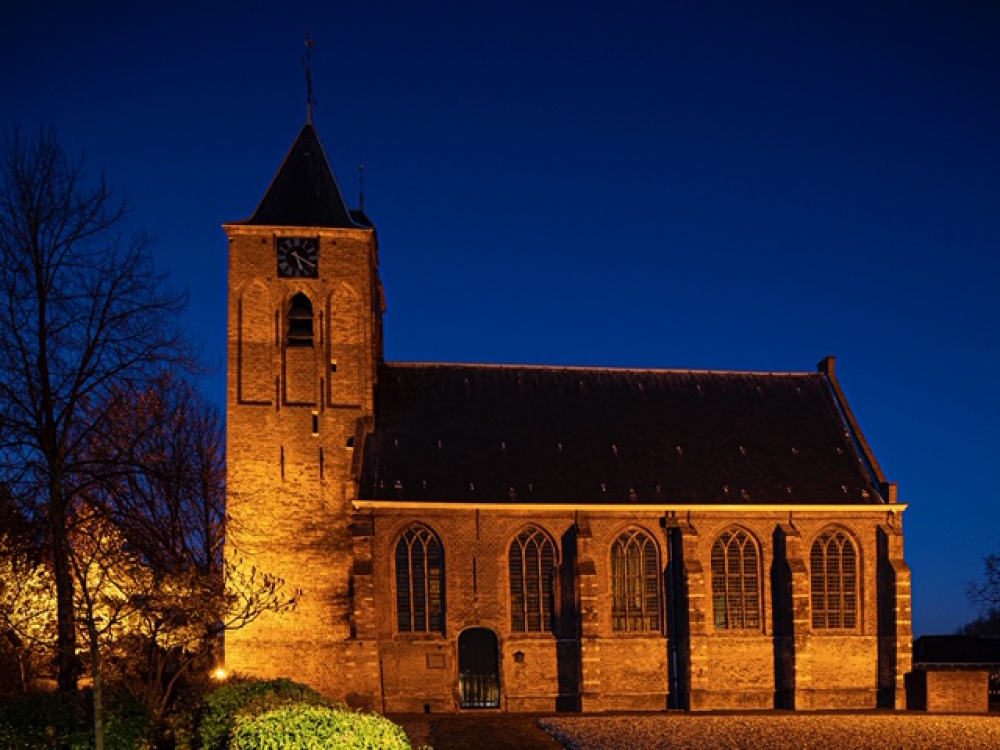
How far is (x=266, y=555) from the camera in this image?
33.1 meters

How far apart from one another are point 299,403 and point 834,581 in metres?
20.4

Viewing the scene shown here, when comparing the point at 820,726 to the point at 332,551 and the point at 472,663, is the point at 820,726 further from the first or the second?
the point at 332,551

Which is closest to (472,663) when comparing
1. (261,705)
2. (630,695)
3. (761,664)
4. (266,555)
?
(630,695)

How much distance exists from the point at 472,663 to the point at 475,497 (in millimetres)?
5594

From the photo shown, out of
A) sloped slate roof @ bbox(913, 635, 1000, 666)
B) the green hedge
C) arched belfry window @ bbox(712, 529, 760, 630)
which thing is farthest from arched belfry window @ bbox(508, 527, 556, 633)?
the green hedge

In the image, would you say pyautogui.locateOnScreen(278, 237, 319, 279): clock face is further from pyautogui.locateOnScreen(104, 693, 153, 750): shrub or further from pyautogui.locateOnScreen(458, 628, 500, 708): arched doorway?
pyautogui.locateOnScreen(104, 693, 153, 750): shrub

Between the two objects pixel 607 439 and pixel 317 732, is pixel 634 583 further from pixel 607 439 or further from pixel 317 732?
pixel 317 732

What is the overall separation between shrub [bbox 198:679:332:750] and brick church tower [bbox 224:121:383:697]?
557 inches

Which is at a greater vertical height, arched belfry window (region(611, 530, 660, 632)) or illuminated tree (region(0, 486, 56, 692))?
illuminated tree (region(0, 486, 56, 692))

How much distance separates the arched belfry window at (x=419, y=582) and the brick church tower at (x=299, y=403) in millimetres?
1833

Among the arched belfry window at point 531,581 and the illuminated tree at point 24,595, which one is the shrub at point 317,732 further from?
the arched belfry window at point 531,581

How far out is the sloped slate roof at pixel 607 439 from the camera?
34.5 metres

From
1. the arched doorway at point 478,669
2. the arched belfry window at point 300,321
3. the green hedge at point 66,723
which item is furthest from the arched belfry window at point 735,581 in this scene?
the green hedge at point 66,723

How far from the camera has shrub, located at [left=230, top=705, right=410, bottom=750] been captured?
39.8 ft
